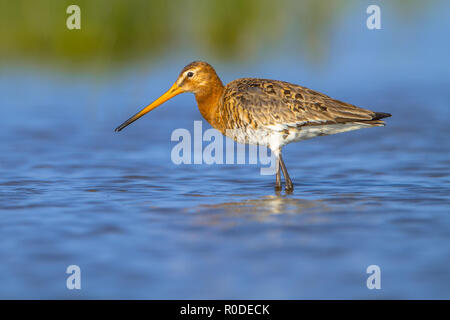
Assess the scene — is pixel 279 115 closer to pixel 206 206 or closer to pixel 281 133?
pixel 281 133

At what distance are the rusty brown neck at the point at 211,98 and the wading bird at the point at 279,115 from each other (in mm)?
11

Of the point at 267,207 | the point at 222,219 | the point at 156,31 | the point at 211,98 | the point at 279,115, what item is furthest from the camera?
the point at 156,31

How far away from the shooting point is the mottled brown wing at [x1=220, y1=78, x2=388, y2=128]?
7.95m

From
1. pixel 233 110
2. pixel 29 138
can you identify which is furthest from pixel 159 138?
pixel 233 110

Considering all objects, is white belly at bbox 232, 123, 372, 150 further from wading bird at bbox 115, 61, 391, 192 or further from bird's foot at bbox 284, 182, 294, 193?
bird's foot at bbox 284, 182, 294, 193

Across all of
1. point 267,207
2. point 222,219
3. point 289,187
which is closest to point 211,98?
point 289,187

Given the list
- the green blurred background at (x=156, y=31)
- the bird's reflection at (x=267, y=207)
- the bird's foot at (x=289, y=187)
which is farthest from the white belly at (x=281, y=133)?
the green blurred background at (x=156, y=31)

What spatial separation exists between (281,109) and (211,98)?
878 millimetres

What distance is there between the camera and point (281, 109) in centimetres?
803

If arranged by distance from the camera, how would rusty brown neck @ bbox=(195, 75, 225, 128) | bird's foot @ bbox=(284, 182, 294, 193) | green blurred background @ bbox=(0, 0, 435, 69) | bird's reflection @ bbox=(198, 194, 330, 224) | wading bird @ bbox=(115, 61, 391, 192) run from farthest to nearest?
green blurred background @ bbox=(0, 0, 435, 69) → rusty brown neck @ bbox=(195, 75, 225, 128) → bird's foot @ bbox=(284, 182, 294, 193) → wading bird @ bbox=(115, 61, 391, 192) → bird's reflection @ bbox=(198, 194, 330, 224)

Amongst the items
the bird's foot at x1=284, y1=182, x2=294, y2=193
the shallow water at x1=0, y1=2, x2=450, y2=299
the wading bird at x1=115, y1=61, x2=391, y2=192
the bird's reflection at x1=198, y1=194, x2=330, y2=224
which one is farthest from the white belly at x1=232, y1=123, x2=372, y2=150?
the bird's reflection at x1=198, y1=194, x2=330, y2=224

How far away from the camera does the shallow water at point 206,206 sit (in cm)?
513

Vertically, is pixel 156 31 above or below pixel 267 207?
above

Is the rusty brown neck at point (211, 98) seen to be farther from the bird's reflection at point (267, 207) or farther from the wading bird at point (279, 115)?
the bird's reflection at point (267, 207)
